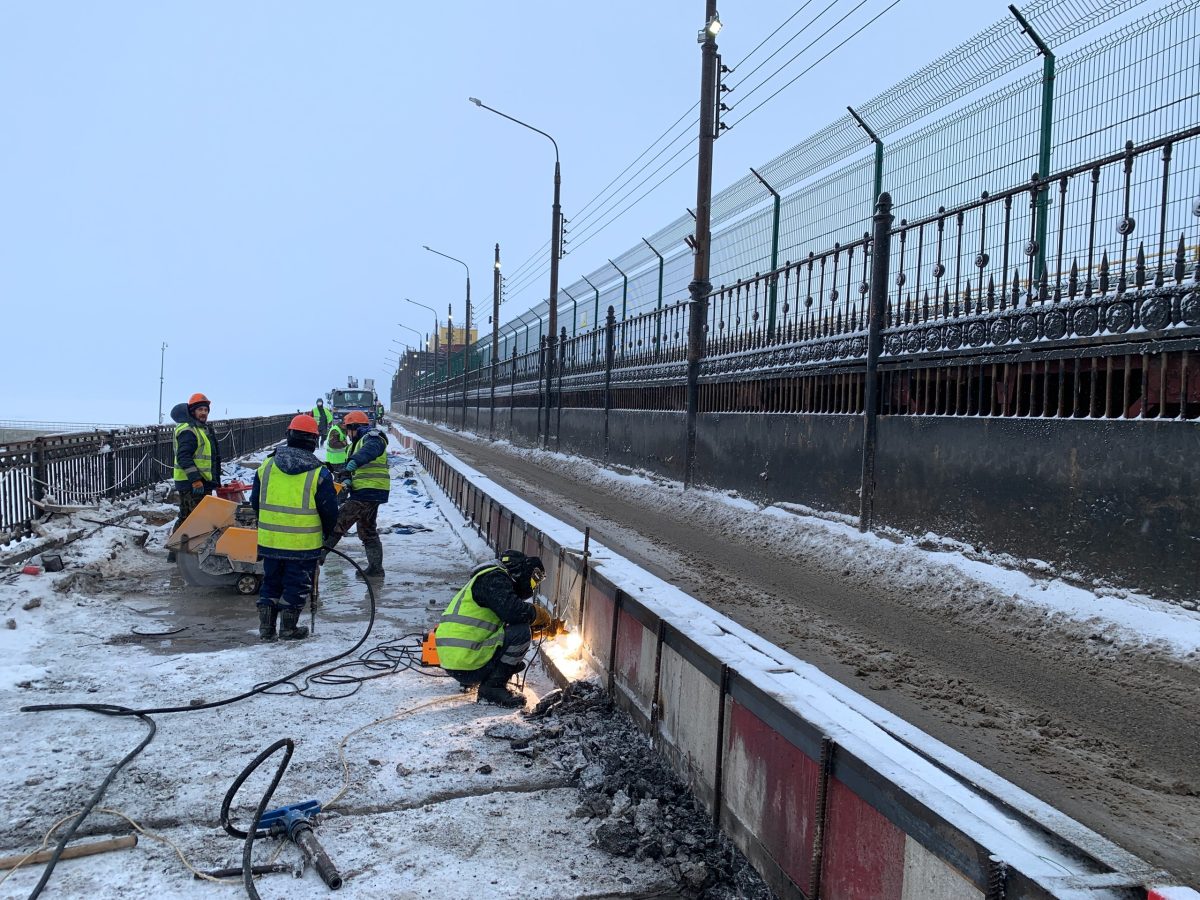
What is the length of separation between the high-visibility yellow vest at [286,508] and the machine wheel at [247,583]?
1.70 metres

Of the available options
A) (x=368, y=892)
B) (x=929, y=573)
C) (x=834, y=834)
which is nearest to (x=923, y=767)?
(x=834, y=834)

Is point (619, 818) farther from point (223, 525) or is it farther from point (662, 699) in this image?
point (223, 525)

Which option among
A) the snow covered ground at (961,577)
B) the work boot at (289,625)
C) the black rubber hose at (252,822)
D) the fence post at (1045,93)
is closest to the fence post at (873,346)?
the snow covered ground at (961,577)

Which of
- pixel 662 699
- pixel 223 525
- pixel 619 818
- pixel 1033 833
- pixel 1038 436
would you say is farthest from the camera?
pixel 223 525

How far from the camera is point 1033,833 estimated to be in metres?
2.15

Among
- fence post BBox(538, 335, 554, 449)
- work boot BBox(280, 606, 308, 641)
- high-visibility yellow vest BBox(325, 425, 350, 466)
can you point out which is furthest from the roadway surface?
fence post BBox(538, 335, 554, 449)

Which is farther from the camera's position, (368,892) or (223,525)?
(223,525)

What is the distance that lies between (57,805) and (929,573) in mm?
6159

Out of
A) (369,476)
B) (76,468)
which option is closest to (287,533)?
(369,476)

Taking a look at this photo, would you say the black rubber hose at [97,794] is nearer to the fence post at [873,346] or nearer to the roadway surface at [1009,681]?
the roadway surface at [1009,681]

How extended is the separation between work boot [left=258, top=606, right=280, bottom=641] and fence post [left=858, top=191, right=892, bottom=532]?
5.62 m

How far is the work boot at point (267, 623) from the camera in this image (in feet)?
22.4

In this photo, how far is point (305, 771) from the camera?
4.19m

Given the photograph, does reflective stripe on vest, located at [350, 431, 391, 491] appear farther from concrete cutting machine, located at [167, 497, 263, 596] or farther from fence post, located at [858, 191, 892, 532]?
fence post, located at [858, 191, 892, 532]
